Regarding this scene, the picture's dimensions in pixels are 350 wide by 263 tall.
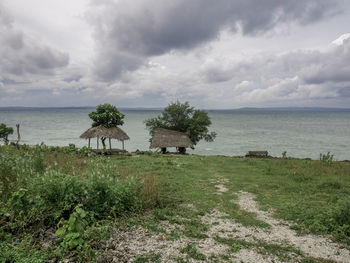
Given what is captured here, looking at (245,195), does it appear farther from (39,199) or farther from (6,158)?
(6,158)

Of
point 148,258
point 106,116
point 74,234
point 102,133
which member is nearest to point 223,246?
point 148,258

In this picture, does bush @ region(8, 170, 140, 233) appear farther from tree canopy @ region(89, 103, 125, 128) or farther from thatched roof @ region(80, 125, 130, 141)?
tree canopy @ region(89, 103, 125, 128)

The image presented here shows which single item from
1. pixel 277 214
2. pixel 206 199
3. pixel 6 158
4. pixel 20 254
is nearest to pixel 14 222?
pixel 20 254

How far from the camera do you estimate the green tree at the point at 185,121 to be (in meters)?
32.1

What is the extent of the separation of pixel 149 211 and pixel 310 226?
4650 millimetres

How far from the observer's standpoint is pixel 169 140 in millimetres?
27938

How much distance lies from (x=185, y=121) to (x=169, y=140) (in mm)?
6093

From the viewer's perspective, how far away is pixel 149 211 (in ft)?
21.0

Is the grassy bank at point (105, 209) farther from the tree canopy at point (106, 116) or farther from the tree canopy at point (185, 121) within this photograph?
the tree canopy at point (185, 121)

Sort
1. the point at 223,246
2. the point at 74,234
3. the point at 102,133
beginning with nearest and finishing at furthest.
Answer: the point at 74,234 → the point at 223,246 → the point at 102,133

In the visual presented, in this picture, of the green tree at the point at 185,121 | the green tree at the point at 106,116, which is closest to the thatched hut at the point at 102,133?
the green tree at the point at 106,116

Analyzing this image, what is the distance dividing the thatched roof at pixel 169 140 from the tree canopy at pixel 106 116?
5.57 meters

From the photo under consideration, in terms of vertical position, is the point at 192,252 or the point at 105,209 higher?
the point at 105,209

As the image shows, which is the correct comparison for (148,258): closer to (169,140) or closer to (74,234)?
(74,234)
